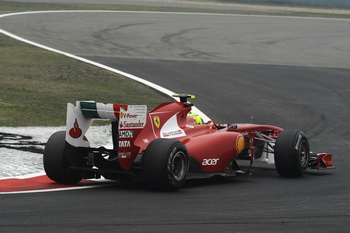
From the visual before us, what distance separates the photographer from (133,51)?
90.6 feet

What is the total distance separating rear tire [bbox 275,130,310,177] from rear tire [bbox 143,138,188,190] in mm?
2121


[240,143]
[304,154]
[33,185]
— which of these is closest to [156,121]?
[240,143]

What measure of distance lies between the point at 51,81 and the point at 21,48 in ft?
19.8

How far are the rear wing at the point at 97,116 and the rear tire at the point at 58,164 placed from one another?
0.66ft

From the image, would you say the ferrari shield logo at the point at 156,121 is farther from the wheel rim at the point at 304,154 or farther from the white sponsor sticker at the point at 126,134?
the wheel rim at the point at 304,154

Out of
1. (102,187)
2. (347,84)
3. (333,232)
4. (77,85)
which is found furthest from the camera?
(347,84)

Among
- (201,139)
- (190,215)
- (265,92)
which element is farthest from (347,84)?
(190,215)

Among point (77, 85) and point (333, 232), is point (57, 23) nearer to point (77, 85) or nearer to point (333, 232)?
point (77, 85)

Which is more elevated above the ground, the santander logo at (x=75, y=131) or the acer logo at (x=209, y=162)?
the santander logo at (x=75, y=131)

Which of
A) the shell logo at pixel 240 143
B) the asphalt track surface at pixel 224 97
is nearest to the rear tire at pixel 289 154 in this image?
the asphalt track surface at pixel 224 97

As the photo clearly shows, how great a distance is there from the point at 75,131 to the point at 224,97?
9.55 m

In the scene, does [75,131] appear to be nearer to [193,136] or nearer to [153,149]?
[153,149]

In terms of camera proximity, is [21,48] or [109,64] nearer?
[109,64]

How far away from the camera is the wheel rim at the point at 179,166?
10.2 metres
